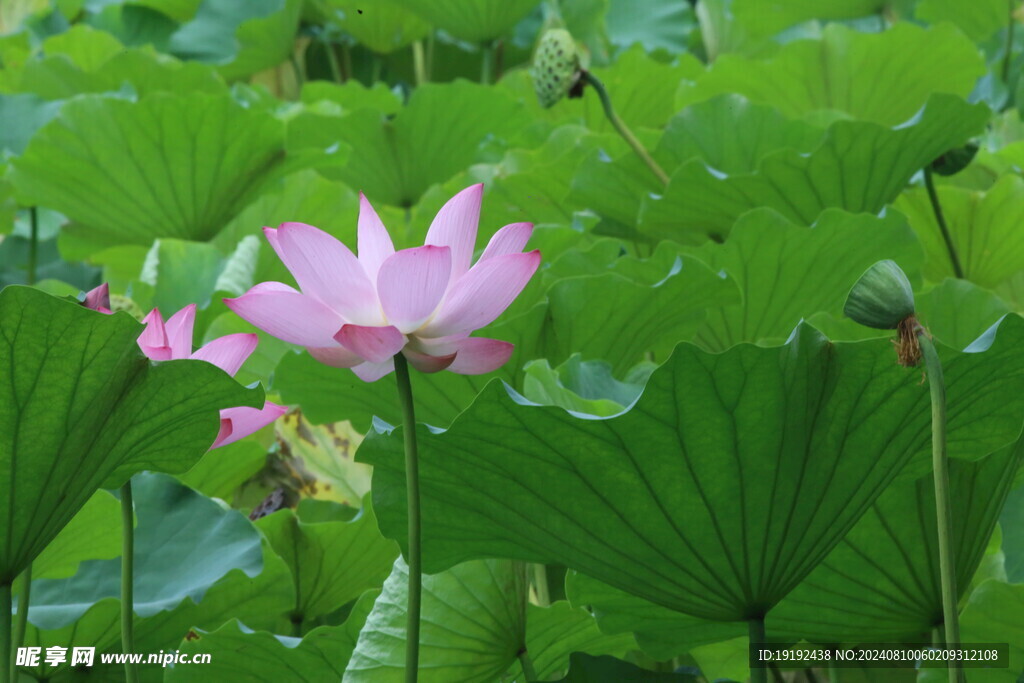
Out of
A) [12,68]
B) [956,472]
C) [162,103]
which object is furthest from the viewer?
[12,68]

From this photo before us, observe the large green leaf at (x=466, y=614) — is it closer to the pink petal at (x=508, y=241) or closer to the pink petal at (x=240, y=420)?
the pink petal at (x=240, y=420)

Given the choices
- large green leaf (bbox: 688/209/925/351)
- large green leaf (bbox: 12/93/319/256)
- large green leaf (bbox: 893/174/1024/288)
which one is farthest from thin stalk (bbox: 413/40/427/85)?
large green leaf (bbox: 688/209/925/351)

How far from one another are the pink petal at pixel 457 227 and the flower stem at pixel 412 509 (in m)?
0.05

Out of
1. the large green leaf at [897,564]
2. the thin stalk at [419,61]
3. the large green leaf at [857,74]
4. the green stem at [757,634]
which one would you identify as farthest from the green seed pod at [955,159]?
the thin stalk at [419,61]

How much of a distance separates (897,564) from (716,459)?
18 centimetres

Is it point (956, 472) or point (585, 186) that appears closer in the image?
point (956, 472)

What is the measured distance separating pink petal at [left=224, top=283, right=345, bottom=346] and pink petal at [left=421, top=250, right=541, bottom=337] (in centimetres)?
4

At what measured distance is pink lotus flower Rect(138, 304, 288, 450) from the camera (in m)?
0.59

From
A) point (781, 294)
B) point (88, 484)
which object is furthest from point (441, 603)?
point (781, 294)

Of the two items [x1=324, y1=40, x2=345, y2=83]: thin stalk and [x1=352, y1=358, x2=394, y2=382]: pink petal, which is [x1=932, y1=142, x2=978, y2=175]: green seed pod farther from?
[x1=324, y1=40, x2=345, y2=83]: thin stalk

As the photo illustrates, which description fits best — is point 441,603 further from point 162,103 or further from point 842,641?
point 162,103

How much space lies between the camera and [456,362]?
531 mm

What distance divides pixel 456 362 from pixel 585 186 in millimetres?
601

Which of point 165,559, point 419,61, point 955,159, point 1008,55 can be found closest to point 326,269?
point 165,559
